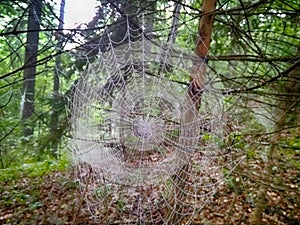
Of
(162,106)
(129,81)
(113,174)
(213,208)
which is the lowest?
(213,208)

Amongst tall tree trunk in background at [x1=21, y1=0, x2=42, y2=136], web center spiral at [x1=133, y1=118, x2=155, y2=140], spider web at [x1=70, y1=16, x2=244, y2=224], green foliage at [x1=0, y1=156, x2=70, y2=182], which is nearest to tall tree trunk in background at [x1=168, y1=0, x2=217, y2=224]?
spider web at [x1=70, y1=16, x2=244, y2=224]

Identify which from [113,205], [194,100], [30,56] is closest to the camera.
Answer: [194,100]

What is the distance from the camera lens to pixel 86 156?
8.32 ft

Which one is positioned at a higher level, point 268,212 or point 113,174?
point 113,174

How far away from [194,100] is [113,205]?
1.74 meters

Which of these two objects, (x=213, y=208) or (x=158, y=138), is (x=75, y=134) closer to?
(x=158, y=138)

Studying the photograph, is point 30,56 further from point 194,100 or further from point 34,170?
point 34,170

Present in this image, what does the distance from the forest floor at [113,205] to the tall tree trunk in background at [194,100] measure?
3.52 ft

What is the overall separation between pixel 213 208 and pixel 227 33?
1763 millimetres

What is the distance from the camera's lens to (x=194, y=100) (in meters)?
2.38

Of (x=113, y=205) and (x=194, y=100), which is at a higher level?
(x=194, y=100)

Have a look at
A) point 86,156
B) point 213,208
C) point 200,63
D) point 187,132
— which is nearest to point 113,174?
point 86,156

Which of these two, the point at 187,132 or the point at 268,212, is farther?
the point at 268,212

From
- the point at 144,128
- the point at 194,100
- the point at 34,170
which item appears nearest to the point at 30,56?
the point at 144,128
